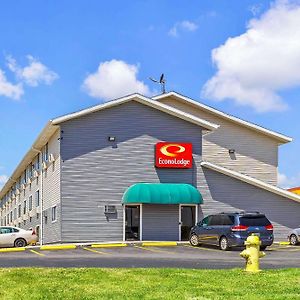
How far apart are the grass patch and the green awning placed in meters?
19.5

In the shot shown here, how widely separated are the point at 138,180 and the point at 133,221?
2.26 metres

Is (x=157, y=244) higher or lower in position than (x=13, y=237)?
lower

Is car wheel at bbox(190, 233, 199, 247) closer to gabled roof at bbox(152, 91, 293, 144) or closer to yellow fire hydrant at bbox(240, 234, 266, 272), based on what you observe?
gabled roof at bbox(152, 91, 293, 144)

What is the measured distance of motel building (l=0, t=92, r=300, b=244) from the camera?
111 feet

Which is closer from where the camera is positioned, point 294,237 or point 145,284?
point 145,284

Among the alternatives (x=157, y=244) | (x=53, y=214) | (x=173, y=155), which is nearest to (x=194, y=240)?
(x=157, y=244)

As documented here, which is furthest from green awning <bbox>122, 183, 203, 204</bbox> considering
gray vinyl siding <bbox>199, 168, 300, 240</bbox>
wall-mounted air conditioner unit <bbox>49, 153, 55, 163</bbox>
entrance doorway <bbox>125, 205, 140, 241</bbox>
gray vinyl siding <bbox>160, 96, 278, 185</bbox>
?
gray vinyl siding <bbox>160, 96, 278, 185</bbox>

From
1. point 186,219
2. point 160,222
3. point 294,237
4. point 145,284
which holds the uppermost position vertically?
point 186,219

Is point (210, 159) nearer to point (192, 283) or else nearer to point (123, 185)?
point (123, 185)

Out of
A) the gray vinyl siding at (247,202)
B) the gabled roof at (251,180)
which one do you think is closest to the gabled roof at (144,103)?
the gabled roof at (251,180)

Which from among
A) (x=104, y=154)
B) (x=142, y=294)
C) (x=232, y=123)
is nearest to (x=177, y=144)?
(x=104, y=154)

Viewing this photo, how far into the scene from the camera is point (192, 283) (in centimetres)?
1198

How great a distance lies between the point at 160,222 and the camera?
35031 mm

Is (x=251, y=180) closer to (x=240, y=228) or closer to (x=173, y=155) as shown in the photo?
(x=173, y=155)
